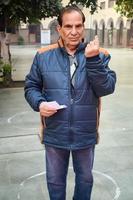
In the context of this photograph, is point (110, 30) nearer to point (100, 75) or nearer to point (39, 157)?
point (39, 157)

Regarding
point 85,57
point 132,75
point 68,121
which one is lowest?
Answer: point 132,75

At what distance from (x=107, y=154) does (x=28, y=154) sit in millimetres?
1142

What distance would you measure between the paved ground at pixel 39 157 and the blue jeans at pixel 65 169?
713mm

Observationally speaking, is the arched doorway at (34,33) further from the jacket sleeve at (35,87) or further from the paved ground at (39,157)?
the jacket sleeve at (35,87)

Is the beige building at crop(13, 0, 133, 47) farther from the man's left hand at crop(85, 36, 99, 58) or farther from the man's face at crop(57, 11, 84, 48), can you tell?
the man's left hand at crop(85, 36, 99, 58)

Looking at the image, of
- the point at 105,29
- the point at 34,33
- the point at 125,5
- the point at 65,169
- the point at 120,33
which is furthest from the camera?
the point at 34,33

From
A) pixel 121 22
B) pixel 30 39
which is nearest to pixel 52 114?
pixel 121 22

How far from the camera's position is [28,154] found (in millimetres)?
5078

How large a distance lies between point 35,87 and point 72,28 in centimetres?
59

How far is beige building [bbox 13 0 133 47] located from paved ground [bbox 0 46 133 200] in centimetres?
3297

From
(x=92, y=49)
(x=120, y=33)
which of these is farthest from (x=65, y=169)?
(x=120, y=33)

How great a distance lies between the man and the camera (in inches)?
106

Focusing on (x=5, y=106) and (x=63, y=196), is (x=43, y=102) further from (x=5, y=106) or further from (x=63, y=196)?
(x=5, y=106)

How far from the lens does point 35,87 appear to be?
2932mm
